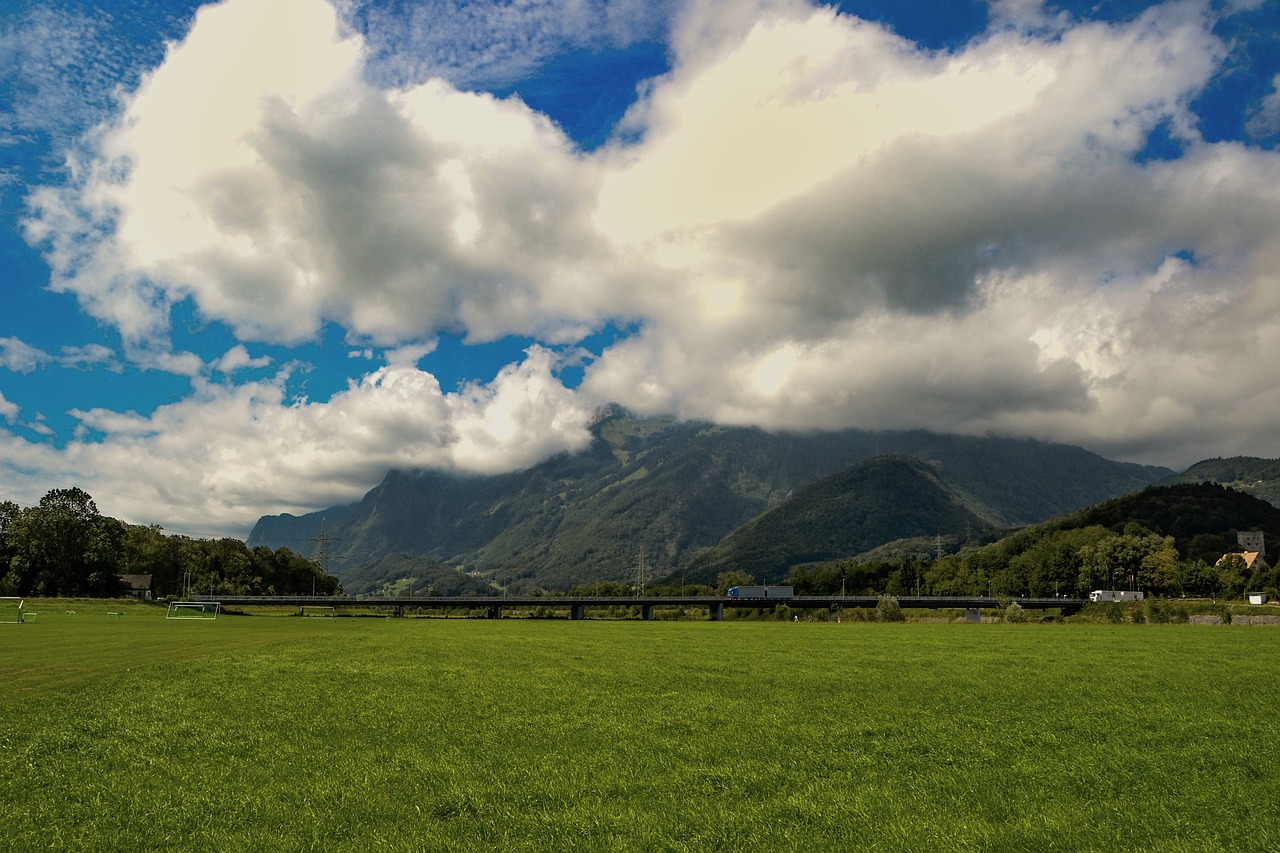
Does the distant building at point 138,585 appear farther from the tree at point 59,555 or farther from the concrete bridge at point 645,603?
the tree at point 59,555

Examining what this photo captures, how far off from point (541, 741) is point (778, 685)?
38.1 feet

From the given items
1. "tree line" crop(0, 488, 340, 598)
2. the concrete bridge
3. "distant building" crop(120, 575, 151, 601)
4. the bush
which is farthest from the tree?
the bush

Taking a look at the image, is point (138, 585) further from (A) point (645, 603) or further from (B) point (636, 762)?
(B) point (636, 762)

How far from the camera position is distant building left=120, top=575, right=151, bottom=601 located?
169 m

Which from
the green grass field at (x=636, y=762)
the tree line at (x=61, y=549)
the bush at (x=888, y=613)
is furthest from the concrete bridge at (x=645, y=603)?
the green grass field at (x=636, y=762)

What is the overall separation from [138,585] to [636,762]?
204475 mm

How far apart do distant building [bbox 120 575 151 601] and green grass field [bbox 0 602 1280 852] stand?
171 m

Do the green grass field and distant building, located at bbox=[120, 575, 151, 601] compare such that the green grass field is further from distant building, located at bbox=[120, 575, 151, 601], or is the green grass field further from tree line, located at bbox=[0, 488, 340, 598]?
distant building, located at bbox=[120, 575, 151, 601]

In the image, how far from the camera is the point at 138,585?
177625 millimetres

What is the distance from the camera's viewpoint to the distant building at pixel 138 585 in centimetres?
16896

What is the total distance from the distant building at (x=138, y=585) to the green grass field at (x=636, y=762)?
560 ft

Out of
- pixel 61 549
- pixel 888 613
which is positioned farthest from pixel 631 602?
pixel 61 549

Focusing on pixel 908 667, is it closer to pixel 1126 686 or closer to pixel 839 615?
pixel 1126 686

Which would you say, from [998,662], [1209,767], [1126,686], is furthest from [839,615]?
[1209,767]
